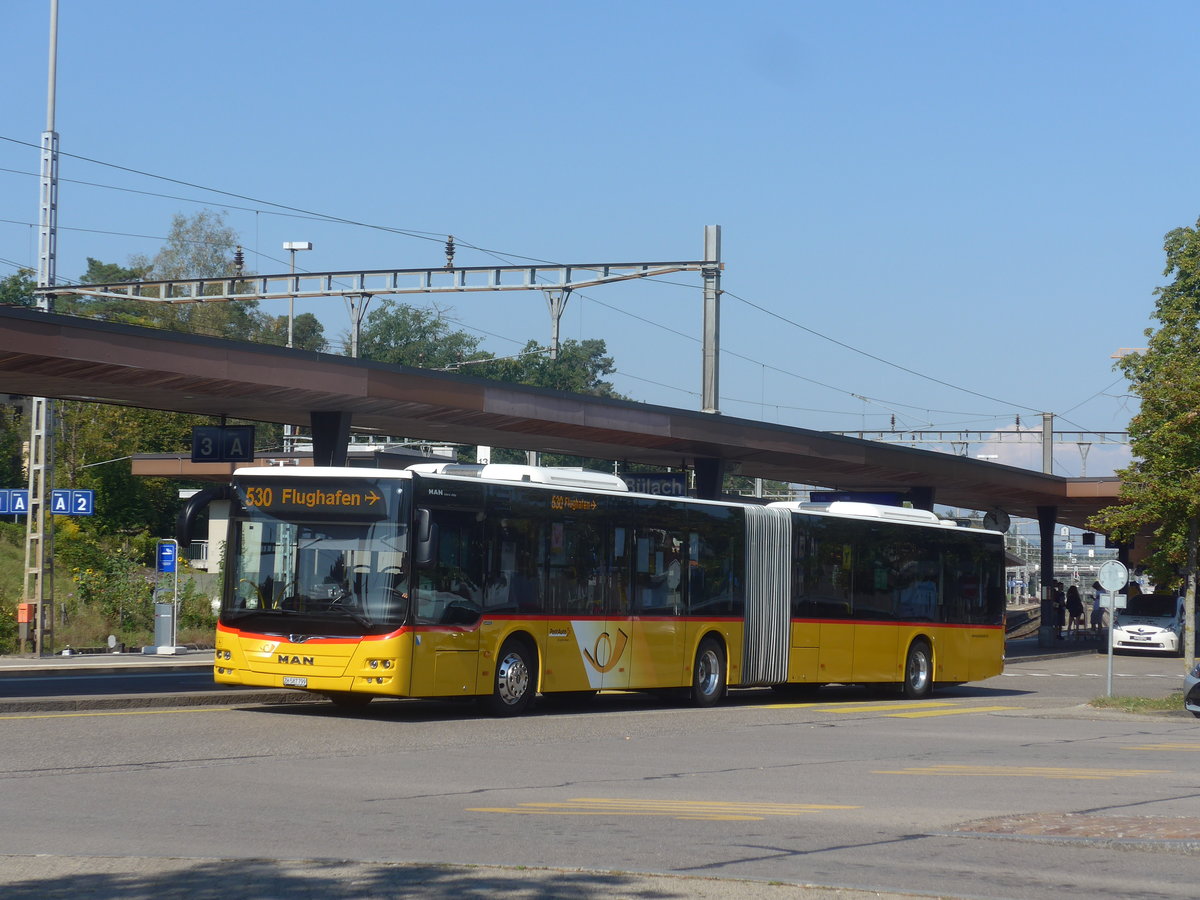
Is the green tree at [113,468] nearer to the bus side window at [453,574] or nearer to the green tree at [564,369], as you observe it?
the green tree at [564,369]

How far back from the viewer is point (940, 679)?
27000 mm

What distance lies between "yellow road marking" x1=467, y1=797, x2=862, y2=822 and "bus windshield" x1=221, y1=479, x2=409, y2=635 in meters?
6.66

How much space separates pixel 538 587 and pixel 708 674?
4.19m

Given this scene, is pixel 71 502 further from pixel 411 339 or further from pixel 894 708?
pixel 411 339

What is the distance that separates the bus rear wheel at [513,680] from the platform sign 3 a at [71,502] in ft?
46.9

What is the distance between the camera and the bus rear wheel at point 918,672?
26.1 meters

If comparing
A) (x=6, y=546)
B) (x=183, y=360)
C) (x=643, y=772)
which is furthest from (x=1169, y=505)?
(x=6, y=546)

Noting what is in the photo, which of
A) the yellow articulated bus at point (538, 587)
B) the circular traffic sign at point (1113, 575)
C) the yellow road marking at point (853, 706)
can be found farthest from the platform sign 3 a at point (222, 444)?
the circular traffic sign at point (1113, 575)

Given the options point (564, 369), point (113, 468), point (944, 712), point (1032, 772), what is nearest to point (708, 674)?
point (944, 712)

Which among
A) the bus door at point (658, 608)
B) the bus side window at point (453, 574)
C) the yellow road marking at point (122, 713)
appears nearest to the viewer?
the yellow road marking at point (122, 713)

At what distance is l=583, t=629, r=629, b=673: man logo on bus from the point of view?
2006cm

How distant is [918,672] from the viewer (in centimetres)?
2645

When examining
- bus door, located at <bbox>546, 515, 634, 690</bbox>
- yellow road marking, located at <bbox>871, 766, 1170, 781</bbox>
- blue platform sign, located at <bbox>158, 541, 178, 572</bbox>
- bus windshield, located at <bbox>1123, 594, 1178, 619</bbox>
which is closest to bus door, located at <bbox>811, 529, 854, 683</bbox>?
bus door, located at <bbox>546, 515, 634, 690</bbox>

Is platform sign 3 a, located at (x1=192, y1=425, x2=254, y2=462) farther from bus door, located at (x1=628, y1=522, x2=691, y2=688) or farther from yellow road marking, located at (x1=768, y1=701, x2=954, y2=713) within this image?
yellow road marking, located at (x1=768, y1=701, x2=954, y2=713)
